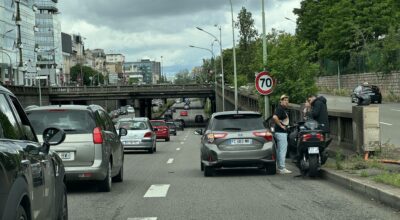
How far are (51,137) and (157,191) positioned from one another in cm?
542

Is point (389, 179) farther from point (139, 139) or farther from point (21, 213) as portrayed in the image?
point (139, 139)

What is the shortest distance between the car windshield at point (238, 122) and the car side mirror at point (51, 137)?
24.9 ft

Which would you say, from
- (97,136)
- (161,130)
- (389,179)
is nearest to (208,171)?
(97,136)

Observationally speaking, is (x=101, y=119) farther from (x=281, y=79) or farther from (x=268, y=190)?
(x=281, y=79)

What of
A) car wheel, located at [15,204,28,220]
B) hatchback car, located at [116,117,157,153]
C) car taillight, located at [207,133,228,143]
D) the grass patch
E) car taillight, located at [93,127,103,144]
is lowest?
hatchback car, located at [116,117,157,153]

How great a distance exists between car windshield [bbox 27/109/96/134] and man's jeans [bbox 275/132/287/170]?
4.76 meters

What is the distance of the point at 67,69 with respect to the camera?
184m

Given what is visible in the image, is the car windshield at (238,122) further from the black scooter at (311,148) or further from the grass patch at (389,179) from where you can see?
the grass patch at (389,179)

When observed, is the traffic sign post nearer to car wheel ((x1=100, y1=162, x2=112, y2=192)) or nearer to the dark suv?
car wheel ((x1=100, y1=162, x2=112, y2=192))

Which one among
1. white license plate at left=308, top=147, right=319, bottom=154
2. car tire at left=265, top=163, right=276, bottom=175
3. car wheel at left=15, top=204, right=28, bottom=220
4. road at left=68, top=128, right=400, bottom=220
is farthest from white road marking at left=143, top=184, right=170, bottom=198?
car wheel at left=15, top=204, right=28, bottom=220

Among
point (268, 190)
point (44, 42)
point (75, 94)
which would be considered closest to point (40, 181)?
point (268, 190)

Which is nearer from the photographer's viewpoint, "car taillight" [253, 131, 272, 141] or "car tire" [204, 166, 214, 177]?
"car taillight" [253, 131, 272, 141]

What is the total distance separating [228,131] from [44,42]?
15432 cm

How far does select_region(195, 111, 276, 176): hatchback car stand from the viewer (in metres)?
13.5
